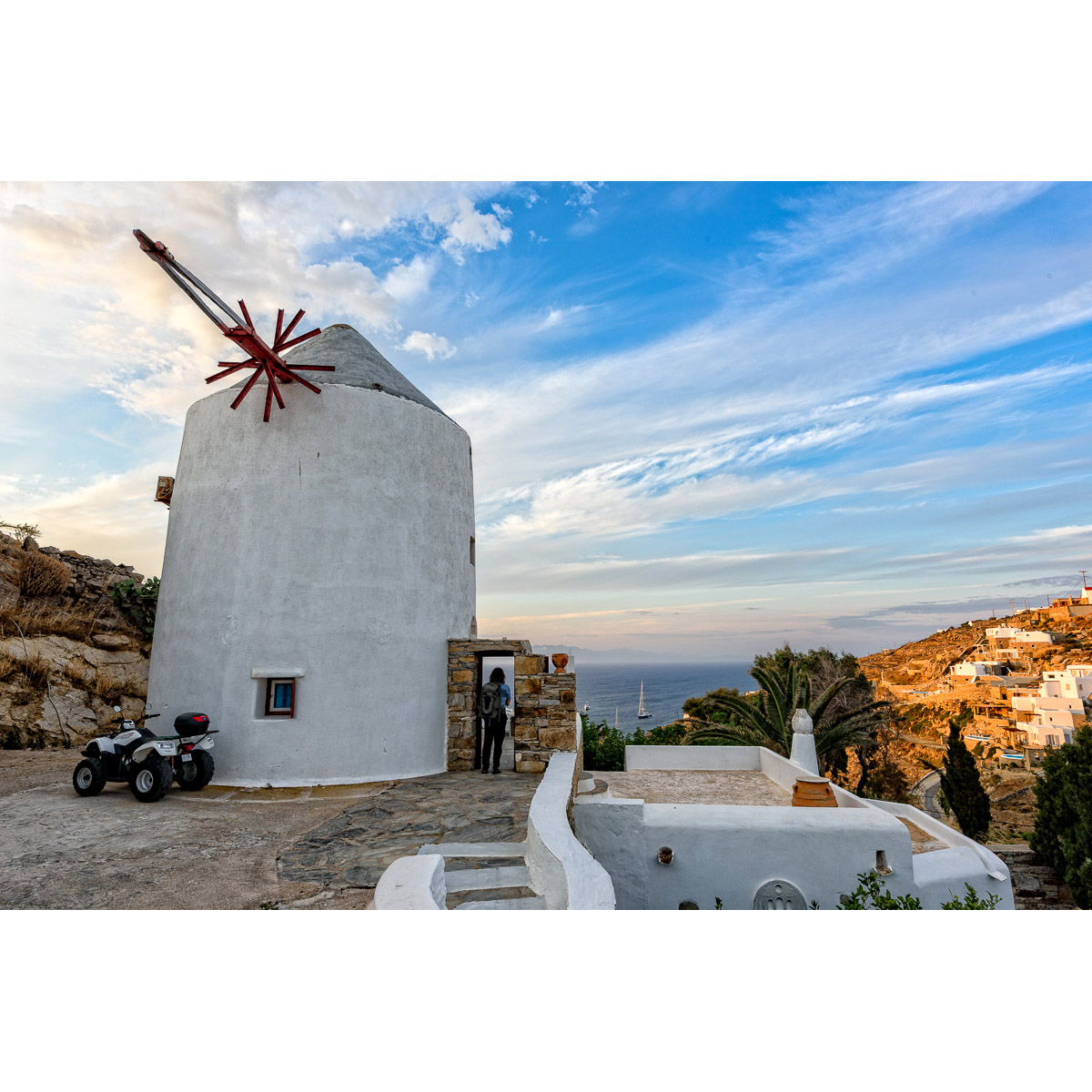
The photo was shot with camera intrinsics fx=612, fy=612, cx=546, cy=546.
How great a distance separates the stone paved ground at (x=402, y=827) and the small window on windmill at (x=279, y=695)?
190cm

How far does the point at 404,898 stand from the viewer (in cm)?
347

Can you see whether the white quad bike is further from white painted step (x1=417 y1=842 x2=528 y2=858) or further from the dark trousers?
white painted step (x1=417 y1=842 x2=528 y2=858)

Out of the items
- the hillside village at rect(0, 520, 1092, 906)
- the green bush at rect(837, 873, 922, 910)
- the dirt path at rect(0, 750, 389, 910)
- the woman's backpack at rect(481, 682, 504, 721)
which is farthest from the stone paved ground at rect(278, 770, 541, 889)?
the hillside village at rect(0, 520, 1092, 906)

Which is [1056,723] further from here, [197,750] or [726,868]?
[197,750]

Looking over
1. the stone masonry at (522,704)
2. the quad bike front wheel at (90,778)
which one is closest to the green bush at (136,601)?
the quad bike front wheel at (90,778)

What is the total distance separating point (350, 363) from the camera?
9781mm

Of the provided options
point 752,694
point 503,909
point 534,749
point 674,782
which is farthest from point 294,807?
point 752,694

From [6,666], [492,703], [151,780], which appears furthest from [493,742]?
[6,666]

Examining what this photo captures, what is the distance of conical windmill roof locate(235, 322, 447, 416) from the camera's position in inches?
368

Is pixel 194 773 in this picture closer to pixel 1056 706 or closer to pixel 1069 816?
pixel 1069 816

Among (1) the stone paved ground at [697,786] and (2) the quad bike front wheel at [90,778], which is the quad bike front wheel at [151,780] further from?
(1) the stone paved ground at [697,786]

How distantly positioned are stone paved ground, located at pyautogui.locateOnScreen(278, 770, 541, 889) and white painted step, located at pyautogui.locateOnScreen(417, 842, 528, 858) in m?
0.11

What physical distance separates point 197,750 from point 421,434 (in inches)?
212

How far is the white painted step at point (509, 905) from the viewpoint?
4.20 m
